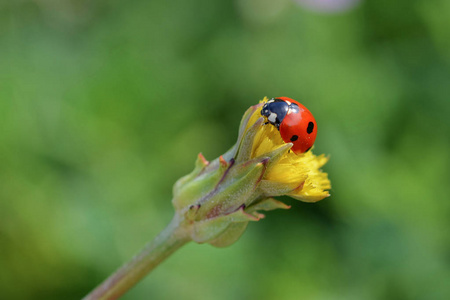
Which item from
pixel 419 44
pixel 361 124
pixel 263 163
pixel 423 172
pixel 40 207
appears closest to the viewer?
pixel 263 163

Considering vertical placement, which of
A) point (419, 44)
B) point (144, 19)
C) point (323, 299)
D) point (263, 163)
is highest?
point (144, 19)

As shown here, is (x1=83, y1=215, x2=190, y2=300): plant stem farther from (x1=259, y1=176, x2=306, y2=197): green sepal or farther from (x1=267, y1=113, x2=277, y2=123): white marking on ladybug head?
(x1=267, y1=113, x2=277, y2=123): white marking on ladybug head

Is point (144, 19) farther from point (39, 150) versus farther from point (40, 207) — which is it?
point (40, 207)

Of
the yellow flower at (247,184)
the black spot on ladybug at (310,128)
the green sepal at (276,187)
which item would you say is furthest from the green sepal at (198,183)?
the black spot on ladybug at (310,128)

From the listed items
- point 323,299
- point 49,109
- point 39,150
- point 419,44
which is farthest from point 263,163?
point 419,44

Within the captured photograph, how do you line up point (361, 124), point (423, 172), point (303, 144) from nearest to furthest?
point (303, 144), point (423, 172), point (361, 124)

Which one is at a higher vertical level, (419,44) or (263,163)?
(419,44)

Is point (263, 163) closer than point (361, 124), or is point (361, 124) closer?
point (263, 163)
